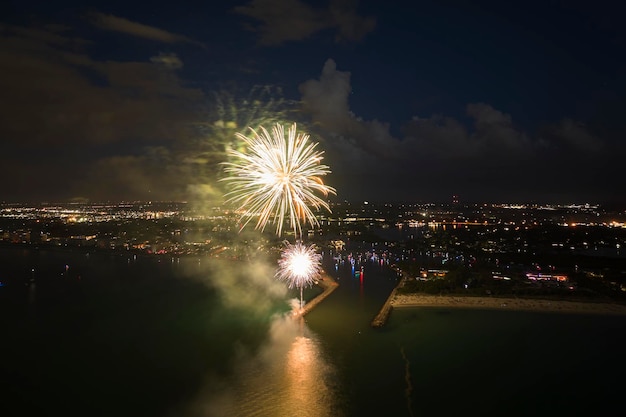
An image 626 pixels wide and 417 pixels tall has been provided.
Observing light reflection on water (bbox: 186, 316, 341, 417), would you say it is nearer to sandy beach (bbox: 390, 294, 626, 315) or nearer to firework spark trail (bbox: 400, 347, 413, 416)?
firework spark trail (bbox: 400, 347, 413, 416)

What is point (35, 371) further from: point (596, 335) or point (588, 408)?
point (596, 335)

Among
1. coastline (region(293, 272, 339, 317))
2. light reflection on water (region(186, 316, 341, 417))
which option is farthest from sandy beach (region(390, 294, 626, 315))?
light reflection on water (region(186, 316, 341, 417))

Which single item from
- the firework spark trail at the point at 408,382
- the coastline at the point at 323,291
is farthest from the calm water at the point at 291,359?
the coastline at the point at 323,291

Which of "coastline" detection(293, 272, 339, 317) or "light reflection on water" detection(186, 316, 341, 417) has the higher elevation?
"coastline" detection(293, 272, 339, 317)

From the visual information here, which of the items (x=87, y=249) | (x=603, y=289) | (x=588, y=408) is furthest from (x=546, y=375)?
(x=87, y=249)

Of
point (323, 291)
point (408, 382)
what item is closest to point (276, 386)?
point (408, 382)

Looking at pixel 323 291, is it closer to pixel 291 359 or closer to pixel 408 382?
pixel 291 359
